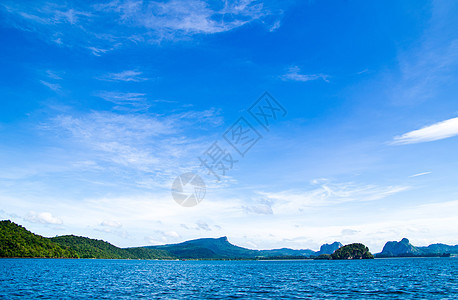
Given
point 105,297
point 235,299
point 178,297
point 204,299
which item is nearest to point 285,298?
point 235,299

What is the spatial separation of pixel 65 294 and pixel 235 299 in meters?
32.2

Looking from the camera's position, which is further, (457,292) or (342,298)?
(457,292)

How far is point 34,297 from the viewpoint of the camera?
4859 cm

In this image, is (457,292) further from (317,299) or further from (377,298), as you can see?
(317,299)

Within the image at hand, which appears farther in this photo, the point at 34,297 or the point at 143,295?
the point at 143,295

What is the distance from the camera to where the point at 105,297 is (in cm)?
4959

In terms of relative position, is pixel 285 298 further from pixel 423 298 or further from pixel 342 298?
pixel 423 298

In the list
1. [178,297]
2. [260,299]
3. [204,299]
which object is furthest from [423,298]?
[178,297]

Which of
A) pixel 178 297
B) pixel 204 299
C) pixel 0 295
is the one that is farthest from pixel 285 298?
pixel 0 295

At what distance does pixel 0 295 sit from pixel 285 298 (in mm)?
49141

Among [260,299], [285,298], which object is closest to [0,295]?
[260,299]

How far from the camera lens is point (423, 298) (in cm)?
4853

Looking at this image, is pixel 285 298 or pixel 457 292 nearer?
pixel 285 298

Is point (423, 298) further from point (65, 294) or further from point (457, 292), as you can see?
point (65, 294)
